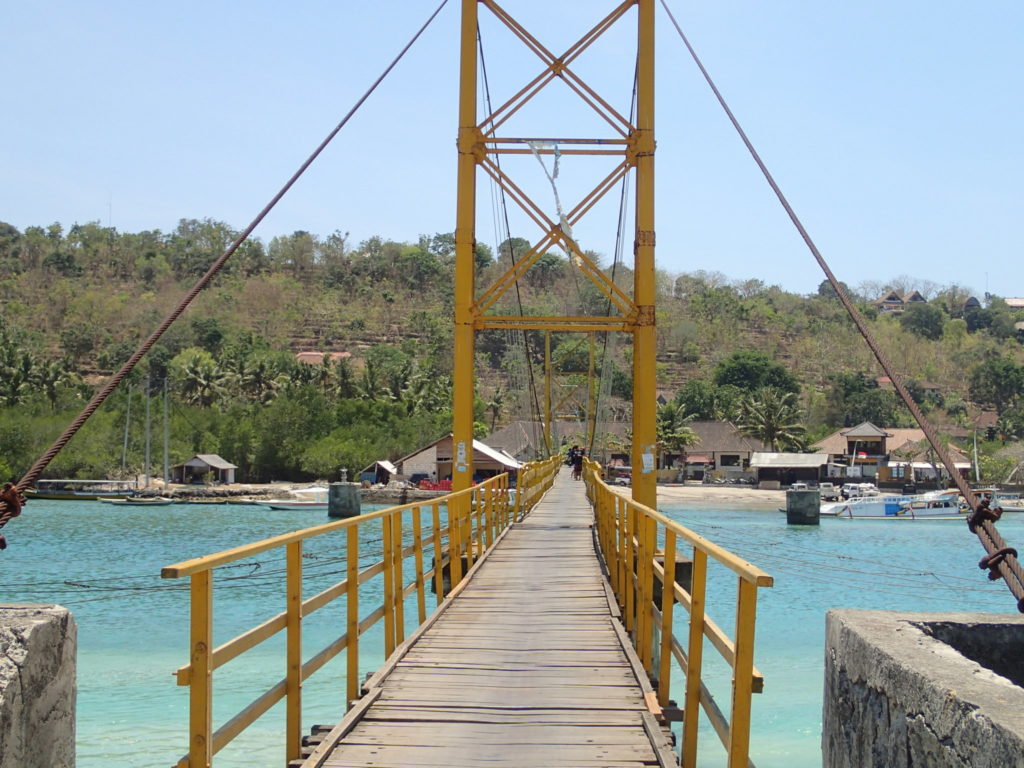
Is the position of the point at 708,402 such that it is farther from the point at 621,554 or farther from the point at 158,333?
the point at 158,333

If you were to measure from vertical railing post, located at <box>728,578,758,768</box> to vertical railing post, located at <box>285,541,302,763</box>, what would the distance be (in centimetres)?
192

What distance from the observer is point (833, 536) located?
1836 inches

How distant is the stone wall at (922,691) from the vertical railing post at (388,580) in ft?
13.2

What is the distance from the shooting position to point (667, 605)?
17.8 feet

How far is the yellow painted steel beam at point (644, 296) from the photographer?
1595 centimetres

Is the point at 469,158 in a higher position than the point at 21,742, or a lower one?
higher

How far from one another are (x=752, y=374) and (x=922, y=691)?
10608 centimetres

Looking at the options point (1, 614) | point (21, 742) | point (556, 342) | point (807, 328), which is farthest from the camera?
point (807, 328)

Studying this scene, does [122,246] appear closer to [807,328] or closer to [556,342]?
[556,342]

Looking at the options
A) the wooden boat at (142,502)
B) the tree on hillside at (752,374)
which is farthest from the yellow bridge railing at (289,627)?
the tree on hillside at (752,374)

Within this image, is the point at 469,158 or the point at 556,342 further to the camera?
the point at 556,342

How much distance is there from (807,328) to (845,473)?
2892 inches

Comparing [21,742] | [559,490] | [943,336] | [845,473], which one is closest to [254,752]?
[21,742]

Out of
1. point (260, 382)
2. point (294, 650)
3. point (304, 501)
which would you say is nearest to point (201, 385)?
point (260, 382)
